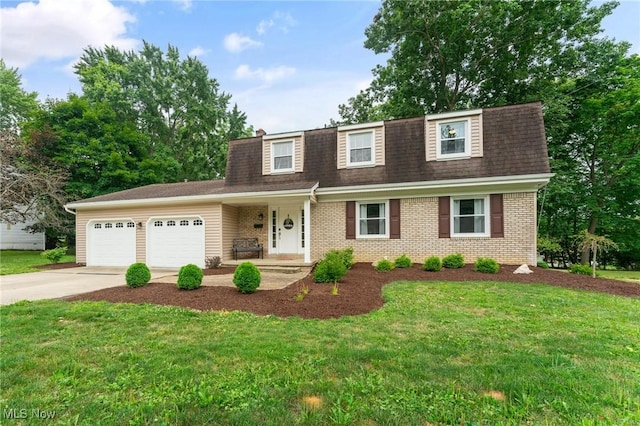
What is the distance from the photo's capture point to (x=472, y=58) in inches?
655

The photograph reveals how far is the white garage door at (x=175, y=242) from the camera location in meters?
11.5

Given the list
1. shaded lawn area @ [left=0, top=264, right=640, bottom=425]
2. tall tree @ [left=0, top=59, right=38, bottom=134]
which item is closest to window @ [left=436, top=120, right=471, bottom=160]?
shaded lawn area @ [left=0, top=264, right=640, bottom=425]

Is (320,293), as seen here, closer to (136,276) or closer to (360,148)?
(136,276)

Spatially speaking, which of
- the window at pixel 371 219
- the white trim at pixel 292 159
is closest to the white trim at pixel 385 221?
the window at pixel 371 219

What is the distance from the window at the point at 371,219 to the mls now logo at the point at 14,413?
9707 mm

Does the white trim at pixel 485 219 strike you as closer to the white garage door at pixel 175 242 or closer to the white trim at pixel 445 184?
the white trim at pixel 445 184

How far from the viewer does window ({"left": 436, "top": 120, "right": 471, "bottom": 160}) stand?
10680 millimetres

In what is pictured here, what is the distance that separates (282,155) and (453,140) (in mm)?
6600

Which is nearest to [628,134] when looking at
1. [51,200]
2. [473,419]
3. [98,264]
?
[473,419]

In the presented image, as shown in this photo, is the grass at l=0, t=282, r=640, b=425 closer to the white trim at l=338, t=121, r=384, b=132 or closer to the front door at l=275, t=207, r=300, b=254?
the front door at l=275, t=207, r=300, b=254

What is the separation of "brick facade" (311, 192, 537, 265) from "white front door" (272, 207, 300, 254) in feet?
2.74

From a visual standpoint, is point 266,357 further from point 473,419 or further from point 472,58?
point 472,58

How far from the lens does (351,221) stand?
11266 mm

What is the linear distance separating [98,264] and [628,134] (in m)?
24.7
